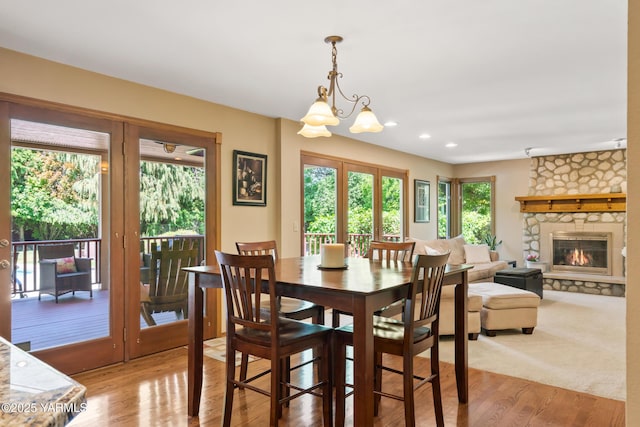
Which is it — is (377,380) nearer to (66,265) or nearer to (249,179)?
(66,265)

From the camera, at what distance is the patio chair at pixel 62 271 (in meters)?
3.18

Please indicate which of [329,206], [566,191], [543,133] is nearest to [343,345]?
[329,206]

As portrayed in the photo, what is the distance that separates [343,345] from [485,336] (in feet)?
8.38

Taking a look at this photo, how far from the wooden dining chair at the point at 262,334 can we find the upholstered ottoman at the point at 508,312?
255 centimetres

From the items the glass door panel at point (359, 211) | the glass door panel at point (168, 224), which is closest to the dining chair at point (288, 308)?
the glass door panel at point (168, 224)

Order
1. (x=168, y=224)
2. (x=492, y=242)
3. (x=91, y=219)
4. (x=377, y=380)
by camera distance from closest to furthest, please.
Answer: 1. (x=377, y=380)
2. (x=91, y=219)
3. (x=168, y=224)
4. (x=492, y=242)

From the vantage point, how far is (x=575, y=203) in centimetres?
748

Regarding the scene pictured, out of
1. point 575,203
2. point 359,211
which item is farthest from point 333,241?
point 575,203

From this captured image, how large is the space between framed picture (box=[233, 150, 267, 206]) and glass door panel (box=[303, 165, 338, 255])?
0.73 m

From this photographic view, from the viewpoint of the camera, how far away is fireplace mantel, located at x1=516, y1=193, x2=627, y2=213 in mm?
7082

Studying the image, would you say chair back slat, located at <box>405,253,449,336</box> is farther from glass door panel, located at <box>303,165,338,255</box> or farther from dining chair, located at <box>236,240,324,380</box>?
glass door panel, located at <box>303,165,338,255</box>

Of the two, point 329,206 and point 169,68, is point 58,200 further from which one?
point 329,206

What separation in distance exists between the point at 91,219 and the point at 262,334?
2.02 m

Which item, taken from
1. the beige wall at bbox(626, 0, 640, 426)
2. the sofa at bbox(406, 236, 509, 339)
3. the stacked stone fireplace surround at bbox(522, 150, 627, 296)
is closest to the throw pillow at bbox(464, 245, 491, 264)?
the sofa at bbox(406, 236, 509, 339)
